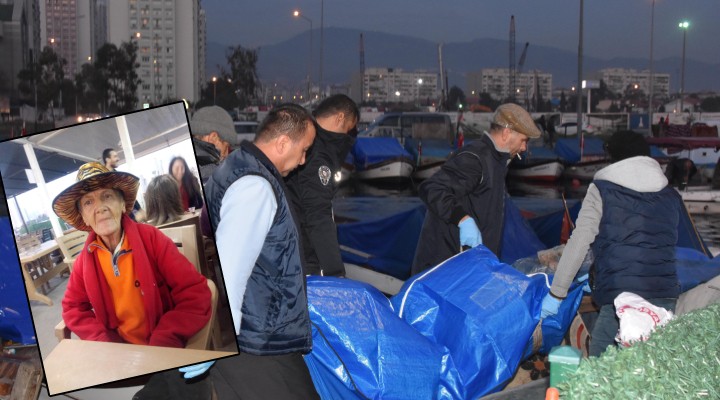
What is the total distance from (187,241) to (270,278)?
446mm

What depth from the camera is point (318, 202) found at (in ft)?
16.6

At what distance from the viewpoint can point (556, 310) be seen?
175 inches

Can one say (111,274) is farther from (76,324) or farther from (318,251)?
(318,251)

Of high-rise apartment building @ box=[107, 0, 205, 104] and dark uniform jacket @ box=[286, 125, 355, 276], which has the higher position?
high-rise apartment building @ box=[107, 0, 205, 104]

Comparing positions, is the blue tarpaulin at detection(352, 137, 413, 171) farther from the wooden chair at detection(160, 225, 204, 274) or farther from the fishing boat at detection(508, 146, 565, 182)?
the wooden chair at detection(160, 225, 204, 274)

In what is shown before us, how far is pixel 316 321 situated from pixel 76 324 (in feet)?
4.72

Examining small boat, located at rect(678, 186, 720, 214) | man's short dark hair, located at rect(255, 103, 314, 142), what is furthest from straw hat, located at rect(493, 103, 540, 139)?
small boat, located at rect(678, 186, 720, 214)

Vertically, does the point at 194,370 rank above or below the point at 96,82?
below

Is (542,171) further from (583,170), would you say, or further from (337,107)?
(337,107)

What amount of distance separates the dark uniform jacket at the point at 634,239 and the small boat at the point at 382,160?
25.2 m

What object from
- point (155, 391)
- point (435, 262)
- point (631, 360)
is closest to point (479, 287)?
point (435, 262)

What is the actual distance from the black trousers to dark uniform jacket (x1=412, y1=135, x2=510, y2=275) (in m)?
2.03

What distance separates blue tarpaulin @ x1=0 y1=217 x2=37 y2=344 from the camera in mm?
3250

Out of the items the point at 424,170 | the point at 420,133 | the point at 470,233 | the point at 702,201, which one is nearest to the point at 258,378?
the point at 470,233
